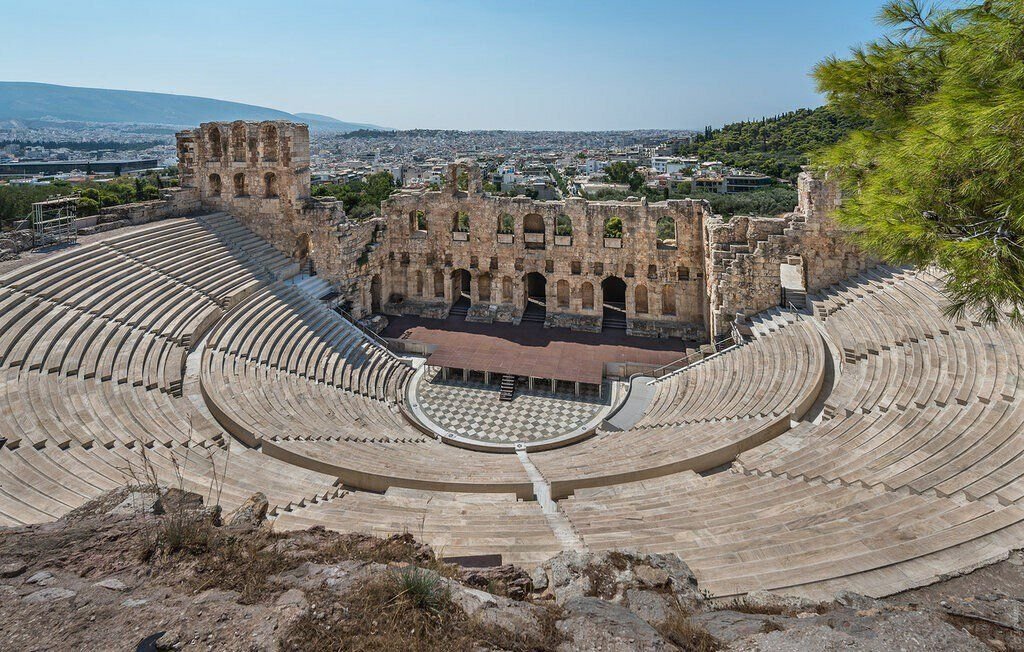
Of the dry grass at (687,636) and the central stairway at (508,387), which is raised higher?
the dry grass at (687,636)

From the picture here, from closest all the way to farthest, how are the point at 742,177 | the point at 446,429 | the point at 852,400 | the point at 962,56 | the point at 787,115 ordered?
the point at 962,56, the point at 852,400, the point at 446,429, the point at 742,177, the point at 787,115

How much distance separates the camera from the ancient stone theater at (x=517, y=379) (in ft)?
30.9

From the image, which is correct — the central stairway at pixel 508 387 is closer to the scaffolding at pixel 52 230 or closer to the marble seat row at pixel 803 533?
the marble seat row at pixel 803 533

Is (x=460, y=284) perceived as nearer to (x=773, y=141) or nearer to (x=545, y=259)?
(x=545, y=259)

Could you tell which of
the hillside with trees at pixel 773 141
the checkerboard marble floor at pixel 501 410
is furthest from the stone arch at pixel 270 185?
the hillside with trees at pixel 773 141

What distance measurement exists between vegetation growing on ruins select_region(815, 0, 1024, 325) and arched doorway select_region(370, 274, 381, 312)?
23.6m

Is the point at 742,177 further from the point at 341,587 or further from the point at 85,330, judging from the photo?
the point at 341,587

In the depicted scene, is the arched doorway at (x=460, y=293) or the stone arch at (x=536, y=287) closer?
the arched doorway at (x=460, y=293)

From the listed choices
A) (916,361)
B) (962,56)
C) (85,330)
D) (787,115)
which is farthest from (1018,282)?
(787,115)

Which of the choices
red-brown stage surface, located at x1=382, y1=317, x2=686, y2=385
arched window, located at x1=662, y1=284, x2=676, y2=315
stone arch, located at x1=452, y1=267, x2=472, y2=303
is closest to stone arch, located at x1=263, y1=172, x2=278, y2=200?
red-brown stage surface, located at x1=382, y1=317, x2=686, y2=385

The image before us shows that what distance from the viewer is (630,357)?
918 inches

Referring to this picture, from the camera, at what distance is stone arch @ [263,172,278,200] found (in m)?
26.6

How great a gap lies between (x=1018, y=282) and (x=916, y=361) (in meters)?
9.61

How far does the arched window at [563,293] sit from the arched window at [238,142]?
1600 centimetres
